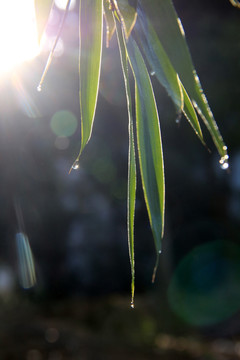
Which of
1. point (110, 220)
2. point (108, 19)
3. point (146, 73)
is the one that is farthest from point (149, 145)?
point (110, 220)

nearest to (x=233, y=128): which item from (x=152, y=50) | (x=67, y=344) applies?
(x=67, y=344)

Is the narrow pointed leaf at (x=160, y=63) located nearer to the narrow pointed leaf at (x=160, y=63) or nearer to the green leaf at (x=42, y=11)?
the narrow pointed leaf at (x=160, y=63)

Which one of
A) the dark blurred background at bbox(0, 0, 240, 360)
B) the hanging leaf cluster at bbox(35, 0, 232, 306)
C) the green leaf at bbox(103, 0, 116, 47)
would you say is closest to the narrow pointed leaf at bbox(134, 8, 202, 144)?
the hanging leaf cluster at bbox(35, 0, 232, 306)

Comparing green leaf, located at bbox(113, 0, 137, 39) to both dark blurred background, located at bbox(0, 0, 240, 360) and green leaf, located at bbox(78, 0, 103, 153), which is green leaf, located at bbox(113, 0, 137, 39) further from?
dark blurred background, located at bbox(0, 0, 240, 360)

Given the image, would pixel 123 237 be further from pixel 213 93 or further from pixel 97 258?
pixel 213 93

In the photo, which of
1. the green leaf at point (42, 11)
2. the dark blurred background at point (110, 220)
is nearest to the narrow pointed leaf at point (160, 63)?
the green leaf at point (42, 11)

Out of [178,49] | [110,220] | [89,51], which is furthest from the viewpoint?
[110,220]

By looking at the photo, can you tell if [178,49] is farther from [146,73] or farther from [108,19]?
[108,19]
